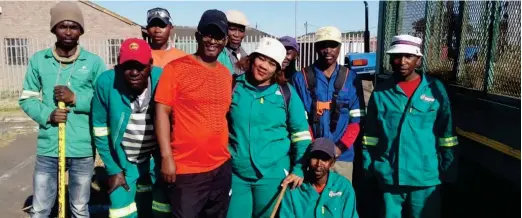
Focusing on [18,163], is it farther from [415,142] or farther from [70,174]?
[415,142]

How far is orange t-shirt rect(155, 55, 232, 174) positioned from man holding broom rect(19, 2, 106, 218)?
0.92 m

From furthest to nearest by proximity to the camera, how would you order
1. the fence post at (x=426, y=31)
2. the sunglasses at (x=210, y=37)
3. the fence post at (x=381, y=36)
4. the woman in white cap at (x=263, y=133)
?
the fence post at (x=381, y=36) < the fence post at (x=426, y=31) < the woman in white cap at (x=263, y=133) < the sunglasses at (x=210, y=37)

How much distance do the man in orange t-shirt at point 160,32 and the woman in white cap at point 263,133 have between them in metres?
0.98

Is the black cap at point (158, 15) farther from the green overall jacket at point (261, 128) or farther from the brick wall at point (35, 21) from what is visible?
the brick wall at point (35, 21)

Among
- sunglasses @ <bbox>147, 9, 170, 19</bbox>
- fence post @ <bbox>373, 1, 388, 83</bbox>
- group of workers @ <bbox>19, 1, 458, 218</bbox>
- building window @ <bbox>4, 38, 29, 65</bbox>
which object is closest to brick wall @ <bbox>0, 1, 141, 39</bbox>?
building window @ <bbox>4, 38, 29, 65</bbox>

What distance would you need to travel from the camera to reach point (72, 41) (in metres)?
3.46

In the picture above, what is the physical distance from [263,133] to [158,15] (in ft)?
5.31

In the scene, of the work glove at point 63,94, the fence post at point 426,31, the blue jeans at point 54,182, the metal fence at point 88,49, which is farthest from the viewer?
the metal fence at point 88,49

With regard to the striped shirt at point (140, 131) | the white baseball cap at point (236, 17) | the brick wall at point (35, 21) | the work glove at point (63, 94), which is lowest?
the striped shirt at point (140, 131)

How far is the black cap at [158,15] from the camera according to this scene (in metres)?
4.14

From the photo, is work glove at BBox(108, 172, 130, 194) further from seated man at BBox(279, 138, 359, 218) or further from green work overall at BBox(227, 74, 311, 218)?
seated man at BBox(279, 138, 359, 218)

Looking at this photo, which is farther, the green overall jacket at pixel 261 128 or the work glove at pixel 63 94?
the work glove at pixel 63 94

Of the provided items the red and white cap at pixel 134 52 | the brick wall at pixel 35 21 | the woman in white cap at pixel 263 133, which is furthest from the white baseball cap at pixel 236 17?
the brick wall at pixel 35 21

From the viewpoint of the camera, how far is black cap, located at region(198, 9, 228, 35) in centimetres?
298
